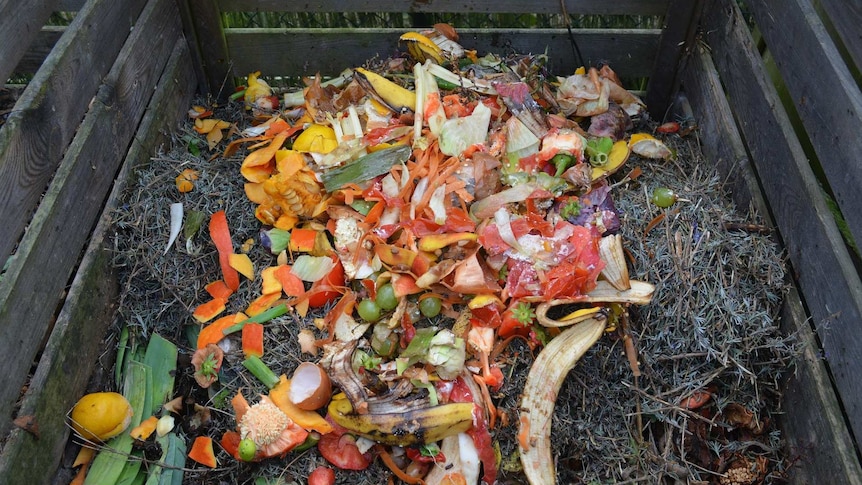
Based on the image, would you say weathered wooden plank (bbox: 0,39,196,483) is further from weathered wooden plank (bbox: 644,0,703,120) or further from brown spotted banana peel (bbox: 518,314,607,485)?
weathered wooden plank (bbox: 644,0,703,120)

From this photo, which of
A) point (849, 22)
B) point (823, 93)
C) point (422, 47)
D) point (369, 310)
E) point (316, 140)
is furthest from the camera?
point (422, 47)

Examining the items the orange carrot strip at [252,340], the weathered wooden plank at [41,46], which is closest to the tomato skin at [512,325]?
the orange carrot strip at [252,340]

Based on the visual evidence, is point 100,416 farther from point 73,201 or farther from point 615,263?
point 615,263

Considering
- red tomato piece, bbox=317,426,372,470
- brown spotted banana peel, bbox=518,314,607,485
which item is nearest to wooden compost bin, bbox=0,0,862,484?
brown spotted banana peel, bbox=518,314,607,485

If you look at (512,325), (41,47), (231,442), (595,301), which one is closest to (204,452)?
(231,442)

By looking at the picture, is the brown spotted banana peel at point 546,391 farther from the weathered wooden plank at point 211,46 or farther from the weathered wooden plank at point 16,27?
the weathered wooden plank at point 211,46

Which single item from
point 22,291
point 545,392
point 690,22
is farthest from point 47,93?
point 690,22
